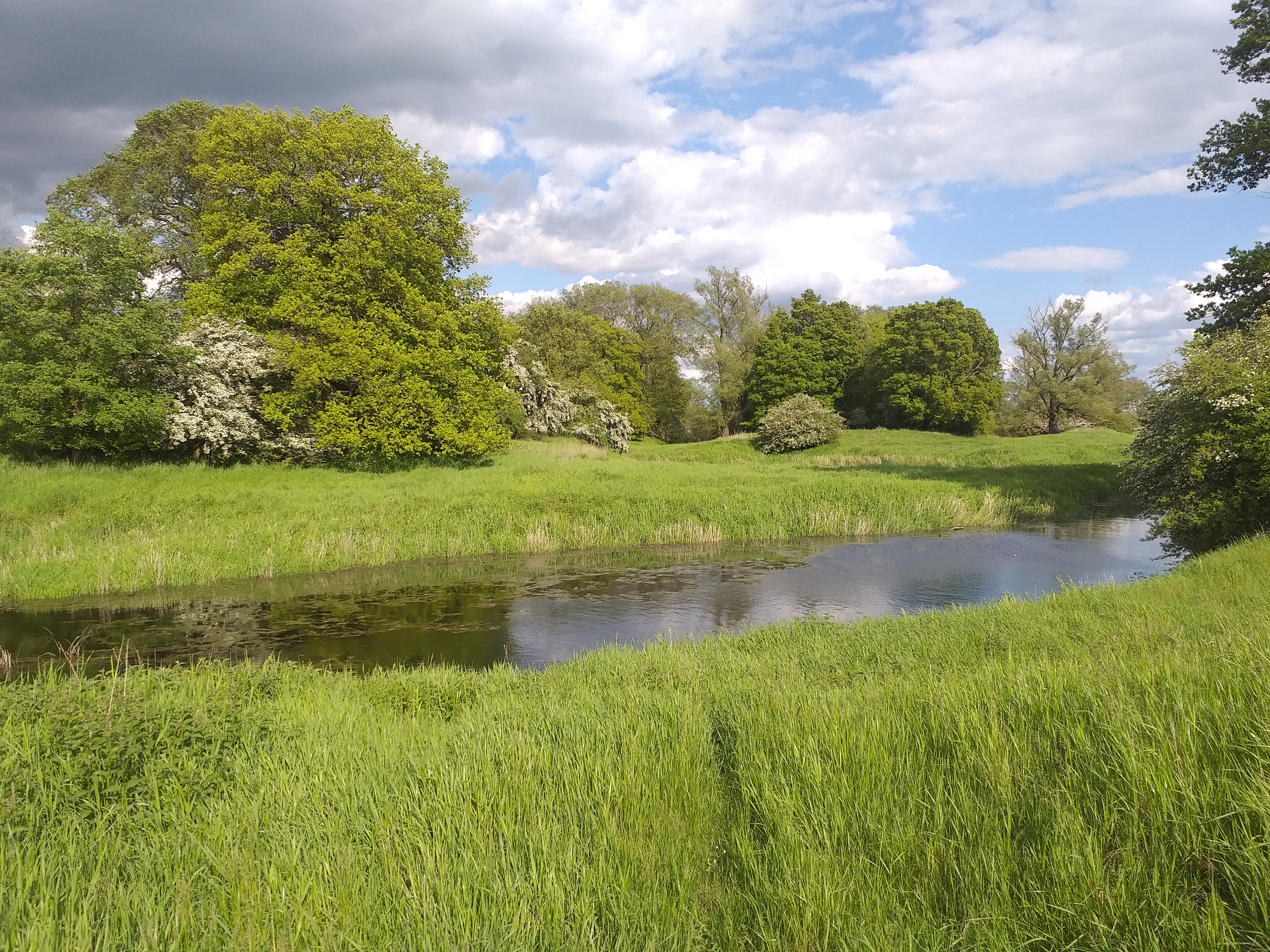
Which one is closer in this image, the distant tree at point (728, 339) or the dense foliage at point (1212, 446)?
the dense foliage at point (1212, 446)

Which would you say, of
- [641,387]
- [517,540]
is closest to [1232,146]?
[517,540]

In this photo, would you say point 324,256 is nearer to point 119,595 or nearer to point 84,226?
point 84,226

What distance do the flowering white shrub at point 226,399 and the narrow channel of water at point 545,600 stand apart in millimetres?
10829

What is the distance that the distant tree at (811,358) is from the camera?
6731 centimetres

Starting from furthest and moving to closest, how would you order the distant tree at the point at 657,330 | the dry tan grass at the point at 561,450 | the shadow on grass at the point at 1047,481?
the distant tree at the point at 657,330 < the dry tan grass at the point at 561,450 < the shadow on grass at the point at 1047,481

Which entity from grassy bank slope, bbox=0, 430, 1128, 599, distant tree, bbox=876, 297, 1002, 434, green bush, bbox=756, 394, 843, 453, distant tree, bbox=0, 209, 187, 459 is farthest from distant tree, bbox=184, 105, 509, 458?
distant tree, bbox=876, 297, 1002, 434

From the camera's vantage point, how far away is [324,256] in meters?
30.6

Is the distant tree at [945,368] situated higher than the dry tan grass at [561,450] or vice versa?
the distant tree at [945,368]

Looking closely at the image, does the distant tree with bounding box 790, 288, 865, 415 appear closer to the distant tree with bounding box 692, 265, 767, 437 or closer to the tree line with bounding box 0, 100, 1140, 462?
the distant tree with bounding box 692, 265, 767, 437

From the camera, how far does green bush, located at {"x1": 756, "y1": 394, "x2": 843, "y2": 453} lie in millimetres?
56125

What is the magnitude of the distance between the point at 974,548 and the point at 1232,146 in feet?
51.9

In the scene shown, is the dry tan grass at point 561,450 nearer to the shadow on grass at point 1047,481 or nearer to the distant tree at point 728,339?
the shadow on grass at point 1047,481

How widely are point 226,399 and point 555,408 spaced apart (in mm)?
22479

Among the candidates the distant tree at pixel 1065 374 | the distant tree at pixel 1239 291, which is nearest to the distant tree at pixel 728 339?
the distant tree at pixel 1065 374
